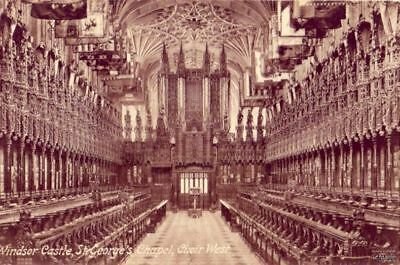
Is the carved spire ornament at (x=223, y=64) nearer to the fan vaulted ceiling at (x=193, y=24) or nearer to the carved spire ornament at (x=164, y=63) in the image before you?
the fan vaulted ceiling at (x=193, y=24)

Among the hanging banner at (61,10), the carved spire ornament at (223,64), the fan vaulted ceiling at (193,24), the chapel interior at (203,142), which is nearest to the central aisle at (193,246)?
the chapel interior at (203,142)

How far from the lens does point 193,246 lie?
17859mm

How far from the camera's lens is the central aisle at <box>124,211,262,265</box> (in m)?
13.9

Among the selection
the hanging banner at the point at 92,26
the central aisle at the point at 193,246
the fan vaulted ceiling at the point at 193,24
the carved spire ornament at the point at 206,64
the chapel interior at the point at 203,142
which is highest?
the fan vaulted ceiling at the point at 193,24

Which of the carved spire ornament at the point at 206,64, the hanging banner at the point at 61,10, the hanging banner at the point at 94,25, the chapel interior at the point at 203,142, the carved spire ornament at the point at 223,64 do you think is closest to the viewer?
the chapel interior at the point at 203,142

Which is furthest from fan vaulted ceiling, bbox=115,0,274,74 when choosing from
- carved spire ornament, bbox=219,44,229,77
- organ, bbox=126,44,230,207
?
organ, bbox=126,44,230,207

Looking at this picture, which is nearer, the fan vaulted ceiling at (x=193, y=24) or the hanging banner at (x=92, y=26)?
the hanging banner at (x=92, y=26)

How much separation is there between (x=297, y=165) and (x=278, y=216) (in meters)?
15.4

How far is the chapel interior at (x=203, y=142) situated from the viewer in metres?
10.7

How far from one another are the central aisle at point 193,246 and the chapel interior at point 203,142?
0.10 meters

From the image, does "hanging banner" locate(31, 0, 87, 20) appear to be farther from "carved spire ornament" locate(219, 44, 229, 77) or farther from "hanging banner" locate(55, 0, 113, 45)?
"carved spire ornament" locate(219, 44, 229, 77)

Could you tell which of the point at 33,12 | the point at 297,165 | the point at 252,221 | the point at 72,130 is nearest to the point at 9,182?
the point at 33,12

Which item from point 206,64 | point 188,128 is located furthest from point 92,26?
point 206,64

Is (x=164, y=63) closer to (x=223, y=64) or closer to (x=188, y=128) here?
(x=223, y=64)
